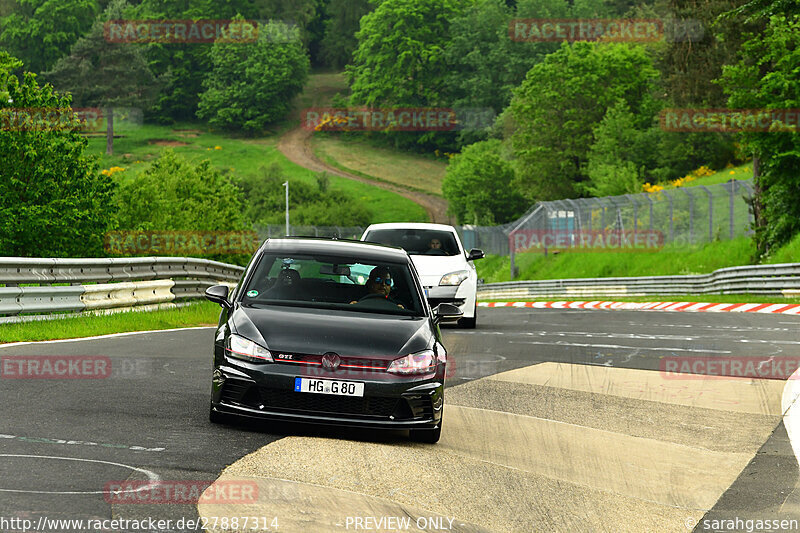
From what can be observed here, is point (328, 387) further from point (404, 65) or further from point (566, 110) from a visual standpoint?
point (404, 65)

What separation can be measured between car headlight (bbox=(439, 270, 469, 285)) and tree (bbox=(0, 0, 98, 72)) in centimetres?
15701

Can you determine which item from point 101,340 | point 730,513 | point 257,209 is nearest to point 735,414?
point 730,513

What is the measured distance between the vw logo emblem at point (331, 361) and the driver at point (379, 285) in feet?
3.92

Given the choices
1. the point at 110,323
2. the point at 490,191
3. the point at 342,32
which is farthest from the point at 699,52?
the point at 342,32

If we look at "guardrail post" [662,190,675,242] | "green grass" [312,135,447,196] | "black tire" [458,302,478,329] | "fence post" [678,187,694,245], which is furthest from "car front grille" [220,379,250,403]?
"green grass" [312,135,447,196]

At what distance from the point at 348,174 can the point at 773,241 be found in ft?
313

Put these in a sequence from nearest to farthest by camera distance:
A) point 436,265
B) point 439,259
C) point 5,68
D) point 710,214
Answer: point 436,265 < point 439,259 < point 710,214 < point 5,68

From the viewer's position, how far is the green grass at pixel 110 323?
14577mm

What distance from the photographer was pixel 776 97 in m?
31.6

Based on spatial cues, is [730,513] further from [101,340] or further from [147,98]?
[147,98]

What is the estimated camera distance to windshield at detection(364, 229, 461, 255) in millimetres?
19203

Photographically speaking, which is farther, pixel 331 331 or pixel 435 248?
pixel 435 248

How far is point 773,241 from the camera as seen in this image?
115 feet

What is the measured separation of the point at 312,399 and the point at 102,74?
147375mm
